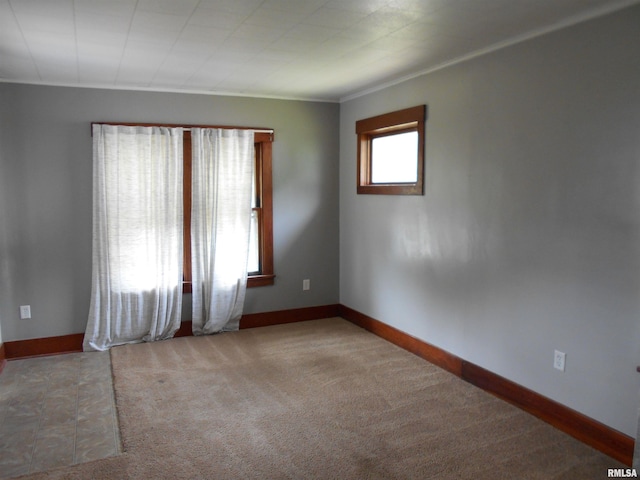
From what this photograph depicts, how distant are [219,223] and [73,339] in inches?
63.7

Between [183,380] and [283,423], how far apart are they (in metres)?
1.02

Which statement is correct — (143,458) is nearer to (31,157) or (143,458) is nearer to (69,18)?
(69,18)

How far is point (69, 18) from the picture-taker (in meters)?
2.53

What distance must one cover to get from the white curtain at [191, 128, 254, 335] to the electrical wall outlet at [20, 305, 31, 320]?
4.44 feet

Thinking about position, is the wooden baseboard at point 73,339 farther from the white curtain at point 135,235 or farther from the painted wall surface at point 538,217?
the painted wall surface at point 538,217

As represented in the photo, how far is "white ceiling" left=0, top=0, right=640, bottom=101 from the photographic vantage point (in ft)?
7.91

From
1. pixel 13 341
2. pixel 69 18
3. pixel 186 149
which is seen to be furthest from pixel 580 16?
pixel 13 341

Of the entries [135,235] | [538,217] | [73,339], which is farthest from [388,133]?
[73,339]

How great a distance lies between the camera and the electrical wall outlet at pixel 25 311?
13.3 ft

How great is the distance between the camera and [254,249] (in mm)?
5012

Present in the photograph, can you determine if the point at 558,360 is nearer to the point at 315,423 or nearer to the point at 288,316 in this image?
the point at 315,423

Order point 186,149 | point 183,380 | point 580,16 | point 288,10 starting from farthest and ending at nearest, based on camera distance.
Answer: point 186,149 < point 183,380 < point 580,16 < point 288,10

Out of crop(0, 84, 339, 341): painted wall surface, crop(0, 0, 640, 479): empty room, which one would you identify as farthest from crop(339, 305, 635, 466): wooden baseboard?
crop(0, 84, 339, 341): painted wall surface

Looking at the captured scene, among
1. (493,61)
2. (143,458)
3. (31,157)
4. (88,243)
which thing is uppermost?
(493,61)
